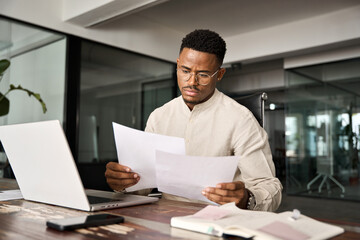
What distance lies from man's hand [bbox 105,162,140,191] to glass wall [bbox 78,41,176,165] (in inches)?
133

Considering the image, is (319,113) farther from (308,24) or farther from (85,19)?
(85,19)

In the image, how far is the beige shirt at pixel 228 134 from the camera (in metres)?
1.29

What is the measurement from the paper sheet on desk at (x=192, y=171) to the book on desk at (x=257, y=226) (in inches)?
6.8

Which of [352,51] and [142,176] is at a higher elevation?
[352,51]

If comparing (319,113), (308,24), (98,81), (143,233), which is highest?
(308,24)

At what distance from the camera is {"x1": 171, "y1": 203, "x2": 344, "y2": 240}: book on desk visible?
0.64 m

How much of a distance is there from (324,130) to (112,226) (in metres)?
5.11

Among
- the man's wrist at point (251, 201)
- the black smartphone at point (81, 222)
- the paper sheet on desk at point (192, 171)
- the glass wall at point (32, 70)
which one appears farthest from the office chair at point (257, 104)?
the glass wall at point (32, 70)

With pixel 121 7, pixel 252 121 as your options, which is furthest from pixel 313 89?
pixel 252 121

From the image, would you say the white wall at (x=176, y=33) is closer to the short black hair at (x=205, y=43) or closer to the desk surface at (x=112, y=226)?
the short black hair at (x=205, y=43)

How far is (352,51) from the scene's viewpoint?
5039 mm

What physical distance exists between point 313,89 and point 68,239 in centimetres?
536

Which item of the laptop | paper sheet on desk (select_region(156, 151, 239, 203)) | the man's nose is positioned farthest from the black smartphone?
the man's nose

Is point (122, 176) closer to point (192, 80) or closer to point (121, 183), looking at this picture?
point (121, 183)
